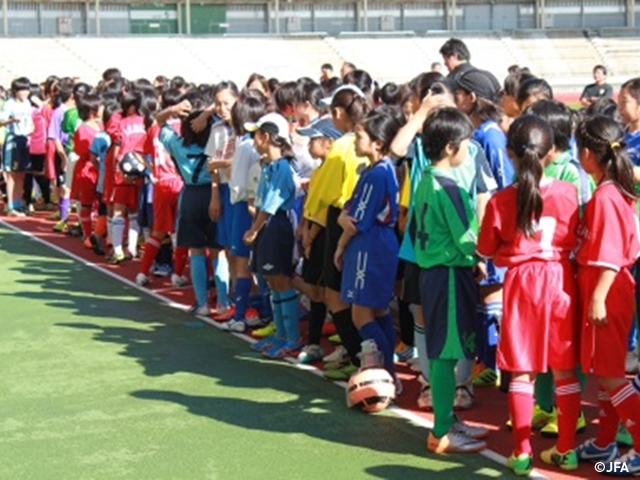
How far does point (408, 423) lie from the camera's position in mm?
6336

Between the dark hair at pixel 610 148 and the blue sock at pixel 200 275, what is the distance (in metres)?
4.51

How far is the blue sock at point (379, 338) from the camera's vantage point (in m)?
6.72

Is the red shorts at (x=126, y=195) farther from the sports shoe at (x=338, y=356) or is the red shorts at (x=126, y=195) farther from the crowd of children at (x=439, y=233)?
the sports shoe at (x=338, y=356)

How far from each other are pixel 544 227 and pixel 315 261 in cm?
255

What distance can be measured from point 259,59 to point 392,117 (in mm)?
42727

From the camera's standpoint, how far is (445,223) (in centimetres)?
587

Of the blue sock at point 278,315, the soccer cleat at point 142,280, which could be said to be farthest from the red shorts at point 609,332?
the soccer cleat at point 142,280

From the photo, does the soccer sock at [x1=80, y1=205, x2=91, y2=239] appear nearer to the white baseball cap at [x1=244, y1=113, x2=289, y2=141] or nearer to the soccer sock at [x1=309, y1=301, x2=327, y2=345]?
the white baseball cap at [x1=244, y1=113, x2=289, y2=141]

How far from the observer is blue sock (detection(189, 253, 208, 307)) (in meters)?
9.33

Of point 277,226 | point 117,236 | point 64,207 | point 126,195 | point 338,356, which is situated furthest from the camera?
point 64,207

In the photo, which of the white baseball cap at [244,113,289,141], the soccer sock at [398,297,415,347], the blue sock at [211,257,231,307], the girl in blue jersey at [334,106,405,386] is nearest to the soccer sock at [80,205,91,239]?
the blue sock at [211,257,231,307]

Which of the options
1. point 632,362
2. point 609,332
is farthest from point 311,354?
point 609,332

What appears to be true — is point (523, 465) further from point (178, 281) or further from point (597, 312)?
point (178, 281)

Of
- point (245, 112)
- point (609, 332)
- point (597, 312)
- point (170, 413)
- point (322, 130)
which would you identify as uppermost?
point (245, 112)
